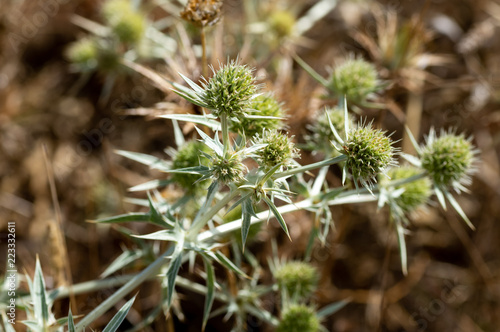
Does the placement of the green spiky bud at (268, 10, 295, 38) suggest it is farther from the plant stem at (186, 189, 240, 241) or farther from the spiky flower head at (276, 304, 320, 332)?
the spiky flower head at (276, 304, 320, 332)

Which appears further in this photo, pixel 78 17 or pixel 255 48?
pixel 78 17

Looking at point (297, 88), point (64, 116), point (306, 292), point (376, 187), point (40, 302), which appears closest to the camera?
point (40, 302)

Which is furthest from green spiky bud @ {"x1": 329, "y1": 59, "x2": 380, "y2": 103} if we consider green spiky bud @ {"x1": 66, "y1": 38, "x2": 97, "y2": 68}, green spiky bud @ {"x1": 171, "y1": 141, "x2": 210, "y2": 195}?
green spiky bud @ {"x1": 66, "y1": 38, "x2": 97, "y2": 68}

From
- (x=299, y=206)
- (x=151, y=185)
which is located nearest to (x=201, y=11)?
(x=151, y=185)

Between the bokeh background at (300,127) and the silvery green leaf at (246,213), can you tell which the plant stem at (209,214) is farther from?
the bokeh background at (300,127)

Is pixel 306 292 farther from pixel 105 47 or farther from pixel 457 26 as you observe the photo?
pixel 457 26

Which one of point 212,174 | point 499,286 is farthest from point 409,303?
point 212,174

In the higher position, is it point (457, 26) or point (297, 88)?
point (457, 26)
